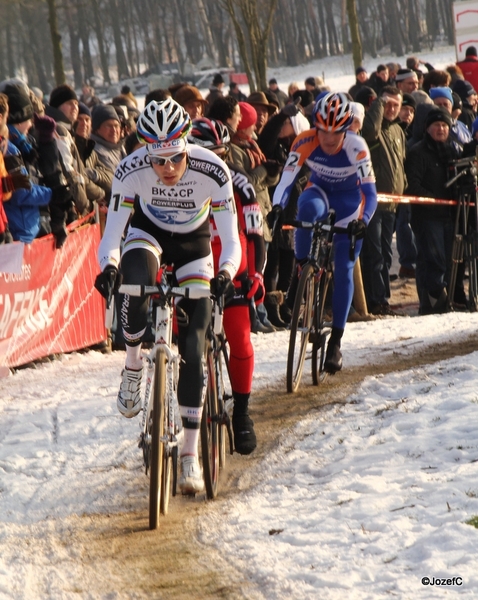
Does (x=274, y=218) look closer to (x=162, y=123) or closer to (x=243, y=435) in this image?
(x=243, y=435)

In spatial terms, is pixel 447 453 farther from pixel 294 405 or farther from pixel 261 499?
pixel 294 405

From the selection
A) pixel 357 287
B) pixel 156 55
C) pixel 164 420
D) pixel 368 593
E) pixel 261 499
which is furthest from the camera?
pixel 156 55

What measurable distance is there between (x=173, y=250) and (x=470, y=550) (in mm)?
2403

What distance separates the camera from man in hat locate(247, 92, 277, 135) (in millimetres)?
11312

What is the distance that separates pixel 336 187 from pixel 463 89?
9.50 meters

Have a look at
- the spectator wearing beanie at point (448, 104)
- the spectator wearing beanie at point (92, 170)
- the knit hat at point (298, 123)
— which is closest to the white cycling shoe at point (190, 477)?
the spectator wearing beanie at point (92, 170)

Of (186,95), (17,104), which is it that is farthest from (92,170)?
(17,104)

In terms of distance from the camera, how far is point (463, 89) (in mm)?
16797

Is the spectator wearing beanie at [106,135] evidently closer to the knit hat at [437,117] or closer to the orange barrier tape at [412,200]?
the orange barrier tape at [412,200]

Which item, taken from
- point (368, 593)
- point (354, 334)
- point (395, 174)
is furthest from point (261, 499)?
point (395, 174)

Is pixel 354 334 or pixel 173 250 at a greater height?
pixel 173 250

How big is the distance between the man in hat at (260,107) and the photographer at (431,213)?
6.84 feet

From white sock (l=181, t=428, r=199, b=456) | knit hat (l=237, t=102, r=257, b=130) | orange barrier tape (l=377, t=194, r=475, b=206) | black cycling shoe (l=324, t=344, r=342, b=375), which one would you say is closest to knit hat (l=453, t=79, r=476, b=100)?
orange barrier tape (l=377, t=194, r=475, b=206)

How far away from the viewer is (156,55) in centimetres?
8031
